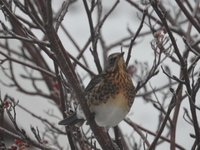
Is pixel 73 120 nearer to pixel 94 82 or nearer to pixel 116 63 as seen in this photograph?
pixel 94 82

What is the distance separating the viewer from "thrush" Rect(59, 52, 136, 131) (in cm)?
302

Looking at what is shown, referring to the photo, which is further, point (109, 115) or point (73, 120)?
point (109, 115)

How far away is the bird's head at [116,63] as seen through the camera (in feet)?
10.3

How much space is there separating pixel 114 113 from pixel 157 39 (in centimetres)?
58

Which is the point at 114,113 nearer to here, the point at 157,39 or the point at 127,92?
the point at 127,92

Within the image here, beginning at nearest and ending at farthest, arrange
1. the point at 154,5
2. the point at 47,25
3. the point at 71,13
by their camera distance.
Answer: the point at 47,25 < the point at 154,5 < the point at 71,13

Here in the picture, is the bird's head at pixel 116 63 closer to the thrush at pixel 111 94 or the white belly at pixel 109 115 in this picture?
the thrush at pixel 111 94

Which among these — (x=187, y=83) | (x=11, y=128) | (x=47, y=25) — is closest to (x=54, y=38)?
(x=47, y=25)

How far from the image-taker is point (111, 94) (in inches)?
121

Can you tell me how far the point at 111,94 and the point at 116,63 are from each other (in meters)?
0.23

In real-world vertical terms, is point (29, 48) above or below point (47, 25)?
above

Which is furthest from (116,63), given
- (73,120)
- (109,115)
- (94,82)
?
(73,120)

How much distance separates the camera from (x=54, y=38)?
2.16 meters

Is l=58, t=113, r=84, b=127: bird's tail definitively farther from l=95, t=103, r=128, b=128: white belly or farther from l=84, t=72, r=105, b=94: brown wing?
l=84, t=72, r=105, b=94: brown wing
